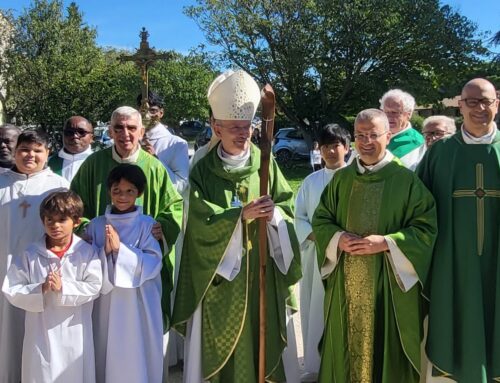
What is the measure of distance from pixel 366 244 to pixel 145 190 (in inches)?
68.5

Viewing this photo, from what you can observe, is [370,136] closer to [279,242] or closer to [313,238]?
[279,242]

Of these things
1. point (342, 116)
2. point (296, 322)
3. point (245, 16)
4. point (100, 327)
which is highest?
point (245, 16)

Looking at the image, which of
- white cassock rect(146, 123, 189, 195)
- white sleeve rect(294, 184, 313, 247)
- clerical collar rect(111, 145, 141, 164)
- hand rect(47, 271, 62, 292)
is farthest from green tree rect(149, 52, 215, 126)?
hand rect(47, 271, 62, 292)

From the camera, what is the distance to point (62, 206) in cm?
359

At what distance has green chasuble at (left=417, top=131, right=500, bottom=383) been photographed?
11.7 ft

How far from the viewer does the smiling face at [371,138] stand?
3.54 metres

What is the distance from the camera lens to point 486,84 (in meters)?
3.61

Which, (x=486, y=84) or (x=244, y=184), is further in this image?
(x=244, y=184)

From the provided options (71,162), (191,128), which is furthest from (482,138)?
(191,128)

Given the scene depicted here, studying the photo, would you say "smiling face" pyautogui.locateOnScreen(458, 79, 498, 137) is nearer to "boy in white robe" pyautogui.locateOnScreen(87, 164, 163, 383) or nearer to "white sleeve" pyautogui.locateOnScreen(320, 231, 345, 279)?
"white sleeve" pyautogui.locateOnScreen(320, 231, 345, 279)

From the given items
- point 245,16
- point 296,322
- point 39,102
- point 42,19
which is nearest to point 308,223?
point 296,322

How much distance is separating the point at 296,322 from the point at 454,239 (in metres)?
3.12

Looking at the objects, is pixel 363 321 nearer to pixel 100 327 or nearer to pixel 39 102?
pixel 100 327

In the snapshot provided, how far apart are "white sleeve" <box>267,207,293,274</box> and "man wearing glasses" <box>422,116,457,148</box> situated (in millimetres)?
1794
